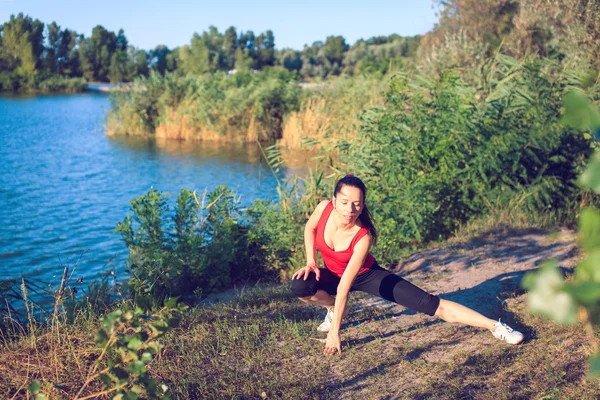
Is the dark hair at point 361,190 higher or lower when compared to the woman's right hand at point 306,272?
higher

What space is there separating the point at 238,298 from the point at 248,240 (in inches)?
71.5

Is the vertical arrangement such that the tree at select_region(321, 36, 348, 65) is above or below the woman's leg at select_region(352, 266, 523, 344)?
above

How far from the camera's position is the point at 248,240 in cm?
730

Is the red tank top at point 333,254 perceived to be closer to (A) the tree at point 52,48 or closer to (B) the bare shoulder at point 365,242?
(B) the bare shoulder at point 365,242

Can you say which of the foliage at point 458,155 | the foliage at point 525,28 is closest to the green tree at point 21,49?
the foliage at point 525,28

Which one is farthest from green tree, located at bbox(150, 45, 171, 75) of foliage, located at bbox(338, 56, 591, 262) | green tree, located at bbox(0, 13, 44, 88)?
foliage, located at bbox(338, 56, 591, 262)

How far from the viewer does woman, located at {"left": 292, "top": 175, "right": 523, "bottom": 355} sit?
4086 millimetres

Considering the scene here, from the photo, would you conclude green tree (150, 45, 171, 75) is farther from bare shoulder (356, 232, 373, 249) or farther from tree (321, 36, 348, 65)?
bare shoulder (356, 232, 373, 249)

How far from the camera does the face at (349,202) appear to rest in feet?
13.1

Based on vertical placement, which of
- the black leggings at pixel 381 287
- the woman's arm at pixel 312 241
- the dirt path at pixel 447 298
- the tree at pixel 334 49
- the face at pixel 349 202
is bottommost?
the dirt path at pixel 447 298

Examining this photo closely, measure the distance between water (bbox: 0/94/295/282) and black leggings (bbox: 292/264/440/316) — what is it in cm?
179

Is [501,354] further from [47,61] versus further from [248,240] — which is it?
[47,61]

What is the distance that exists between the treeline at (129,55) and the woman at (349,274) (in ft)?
137

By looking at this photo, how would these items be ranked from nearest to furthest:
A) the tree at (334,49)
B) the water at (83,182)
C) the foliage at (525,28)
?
the water at (83,182), the foliage at (525,28), the tree at (334,49)
